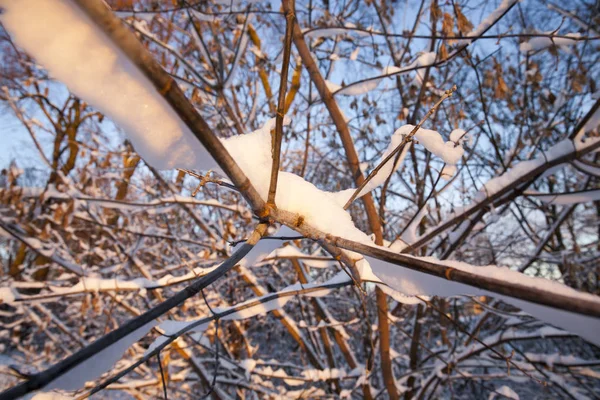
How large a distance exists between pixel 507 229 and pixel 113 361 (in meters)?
5.06

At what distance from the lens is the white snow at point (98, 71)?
268 mm

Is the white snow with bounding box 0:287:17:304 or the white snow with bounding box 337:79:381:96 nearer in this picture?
the white snow with bounding box 0:287:17:304

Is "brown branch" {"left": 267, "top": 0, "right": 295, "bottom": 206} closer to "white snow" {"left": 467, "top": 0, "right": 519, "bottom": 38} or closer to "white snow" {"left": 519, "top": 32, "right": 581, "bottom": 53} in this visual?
"white snow" {"left": 467, "top": 0, "right": 519, "bottom": 38}

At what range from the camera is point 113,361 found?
0.47 m

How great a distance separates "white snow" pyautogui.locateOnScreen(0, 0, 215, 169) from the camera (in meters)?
0.27

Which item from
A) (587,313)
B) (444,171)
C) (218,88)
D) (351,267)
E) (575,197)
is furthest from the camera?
(218,88)

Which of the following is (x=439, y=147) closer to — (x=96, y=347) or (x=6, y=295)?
(x=96, y=347)

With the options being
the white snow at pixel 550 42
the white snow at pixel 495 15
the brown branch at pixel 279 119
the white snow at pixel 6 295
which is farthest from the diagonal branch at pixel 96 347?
the white snow at pixel 550 42

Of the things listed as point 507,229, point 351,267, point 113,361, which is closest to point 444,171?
point 351,267

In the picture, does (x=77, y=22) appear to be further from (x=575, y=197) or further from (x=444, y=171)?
(x=575, y=197)

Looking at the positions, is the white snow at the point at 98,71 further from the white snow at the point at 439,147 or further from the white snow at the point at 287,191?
the white snow at the point at 439,147

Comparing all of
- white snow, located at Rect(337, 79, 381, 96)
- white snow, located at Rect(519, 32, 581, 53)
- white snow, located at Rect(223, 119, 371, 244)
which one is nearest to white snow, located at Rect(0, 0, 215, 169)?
white snow, located at Rect(223, 119, 371, 244)

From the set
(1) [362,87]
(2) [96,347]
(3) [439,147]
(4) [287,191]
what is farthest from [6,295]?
(1) [362,87]

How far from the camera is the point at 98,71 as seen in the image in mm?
297
